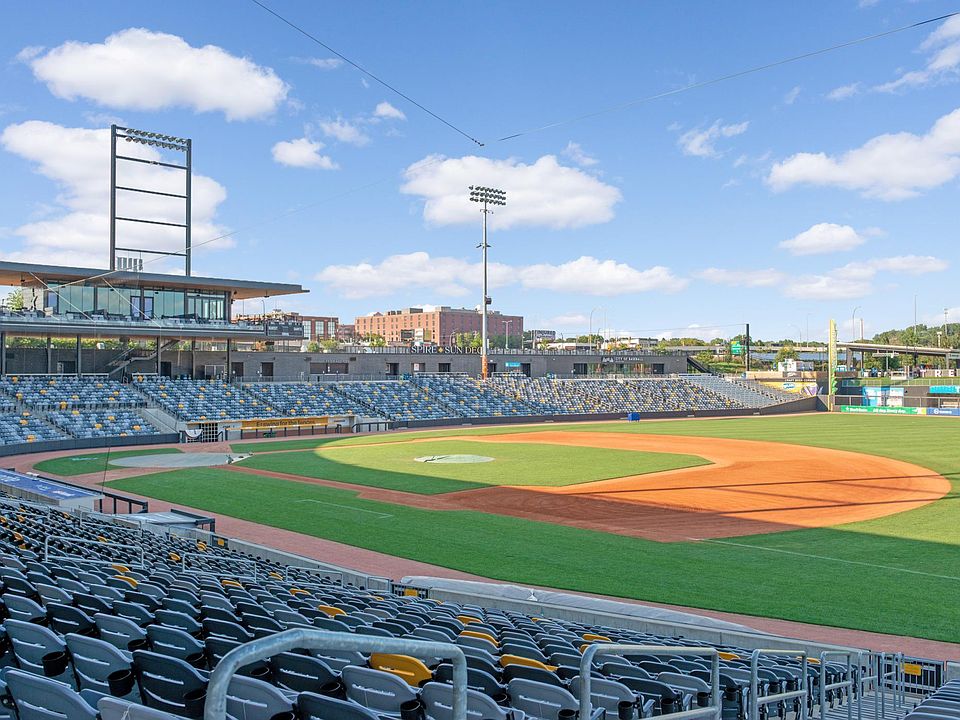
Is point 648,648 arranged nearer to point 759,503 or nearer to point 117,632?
point 117,632

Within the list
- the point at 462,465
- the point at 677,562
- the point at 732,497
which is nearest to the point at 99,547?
the point at 677,562

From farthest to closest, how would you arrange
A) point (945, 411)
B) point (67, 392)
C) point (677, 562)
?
point (945, 411)
point (67, 392)
point (677, 562)

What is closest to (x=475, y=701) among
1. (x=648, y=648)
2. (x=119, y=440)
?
(x=648, y=648)

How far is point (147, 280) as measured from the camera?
59750 millimetres

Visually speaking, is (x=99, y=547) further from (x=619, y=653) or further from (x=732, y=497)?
(x=732, y=497)

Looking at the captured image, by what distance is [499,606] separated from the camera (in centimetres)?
1608

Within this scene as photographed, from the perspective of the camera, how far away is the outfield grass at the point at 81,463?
38600 mm

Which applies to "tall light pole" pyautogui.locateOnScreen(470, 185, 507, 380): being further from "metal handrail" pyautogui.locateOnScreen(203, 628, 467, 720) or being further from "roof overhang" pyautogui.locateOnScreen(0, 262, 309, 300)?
"metal handrail" pyautogui.locateOnScreen(203, 628, 467, 720)

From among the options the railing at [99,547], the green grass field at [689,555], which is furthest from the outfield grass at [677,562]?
the railing at [99,547]

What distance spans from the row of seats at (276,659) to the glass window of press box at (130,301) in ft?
147

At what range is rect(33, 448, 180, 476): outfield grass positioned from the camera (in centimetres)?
3860

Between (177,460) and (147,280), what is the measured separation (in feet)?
73.0

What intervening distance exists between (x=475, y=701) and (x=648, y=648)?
1.32 metres

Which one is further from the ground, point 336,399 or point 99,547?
point 336,399
